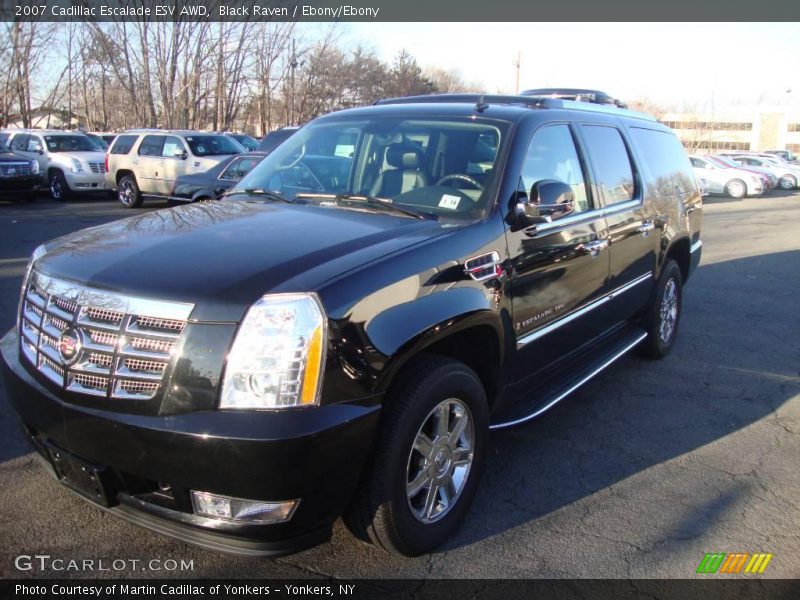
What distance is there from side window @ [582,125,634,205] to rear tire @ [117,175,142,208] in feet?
47.8

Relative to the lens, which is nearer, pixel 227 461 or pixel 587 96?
pixel 227 461

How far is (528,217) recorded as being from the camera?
343 cm

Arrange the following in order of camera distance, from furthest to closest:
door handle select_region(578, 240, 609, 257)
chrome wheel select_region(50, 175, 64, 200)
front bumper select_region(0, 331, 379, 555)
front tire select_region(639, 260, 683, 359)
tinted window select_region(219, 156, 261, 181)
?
chrome wheel select_region(50, 175, 64, 200)
tinted window select_region(219, 156, 261, 181)
front tire select_region(639, 260, 683, 359)
door handle select_region(578, 240, 609, 257)
front bumper select_region(0, 331, 379, 555)

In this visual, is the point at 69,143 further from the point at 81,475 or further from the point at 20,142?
the point at 81,475

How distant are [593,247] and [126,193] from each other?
609 inches

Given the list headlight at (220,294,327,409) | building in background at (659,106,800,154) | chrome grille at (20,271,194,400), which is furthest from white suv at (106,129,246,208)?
building in background at (659,106,800,154)

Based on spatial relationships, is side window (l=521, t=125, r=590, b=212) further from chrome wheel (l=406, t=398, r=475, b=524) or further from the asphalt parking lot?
the asphalt parking lot

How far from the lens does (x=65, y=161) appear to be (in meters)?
17.8

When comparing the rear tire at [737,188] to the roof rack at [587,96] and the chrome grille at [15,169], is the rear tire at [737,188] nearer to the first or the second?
the roof rack at [587,96]

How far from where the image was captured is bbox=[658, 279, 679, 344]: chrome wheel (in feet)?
18.7

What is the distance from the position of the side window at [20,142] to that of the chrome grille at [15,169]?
9.44 ft

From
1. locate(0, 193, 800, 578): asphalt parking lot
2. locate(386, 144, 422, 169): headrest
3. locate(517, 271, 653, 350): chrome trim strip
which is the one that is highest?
locate(386, 144, 422, 169): headrest

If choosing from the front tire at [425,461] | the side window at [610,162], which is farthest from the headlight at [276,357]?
the side window at [610,162]

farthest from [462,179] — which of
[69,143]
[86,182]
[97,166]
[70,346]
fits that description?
[69,143]
